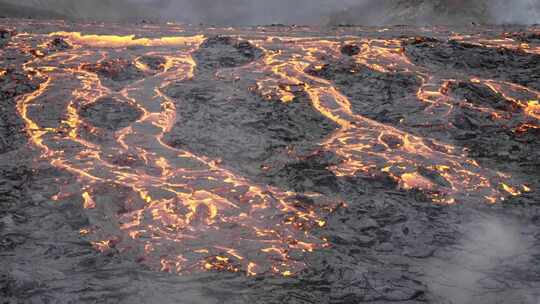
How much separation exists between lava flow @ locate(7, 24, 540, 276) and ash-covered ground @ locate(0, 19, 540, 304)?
0.06 feet

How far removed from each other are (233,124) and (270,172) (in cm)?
100

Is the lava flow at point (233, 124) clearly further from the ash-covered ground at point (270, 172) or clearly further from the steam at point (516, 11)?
the steam at point (516, 11)

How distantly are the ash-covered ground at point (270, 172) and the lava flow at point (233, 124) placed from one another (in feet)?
0.06

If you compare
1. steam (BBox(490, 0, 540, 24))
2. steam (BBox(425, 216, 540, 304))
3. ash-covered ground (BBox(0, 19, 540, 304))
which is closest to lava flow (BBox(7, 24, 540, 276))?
ash-covered ground (BBox(0, 19, 540, 304))

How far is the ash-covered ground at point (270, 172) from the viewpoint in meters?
2.56

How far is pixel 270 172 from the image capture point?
3.76 m

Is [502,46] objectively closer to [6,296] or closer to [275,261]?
[275,261]

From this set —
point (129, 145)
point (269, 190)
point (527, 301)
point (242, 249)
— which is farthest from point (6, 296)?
point (527, 301)

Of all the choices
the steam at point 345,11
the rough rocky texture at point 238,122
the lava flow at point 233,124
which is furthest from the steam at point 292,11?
the rough rocky texture at point 238,122

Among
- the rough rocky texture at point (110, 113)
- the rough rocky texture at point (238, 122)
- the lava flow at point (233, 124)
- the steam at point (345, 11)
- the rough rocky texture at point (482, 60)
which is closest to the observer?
the lava flow at point (233, 124)

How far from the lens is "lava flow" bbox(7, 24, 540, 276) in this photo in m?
2.96

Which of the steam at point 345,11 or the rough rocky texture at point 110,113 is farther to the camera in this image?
the steam at point 345,11

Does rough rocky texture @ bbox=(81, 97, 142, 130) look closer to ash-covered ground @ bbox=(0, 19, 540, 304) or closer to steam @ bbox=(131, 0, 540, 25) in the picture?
ash-covered ground @ bbox=(0, 19, 540, 304)

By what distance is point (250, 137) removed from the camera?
4363 mm
